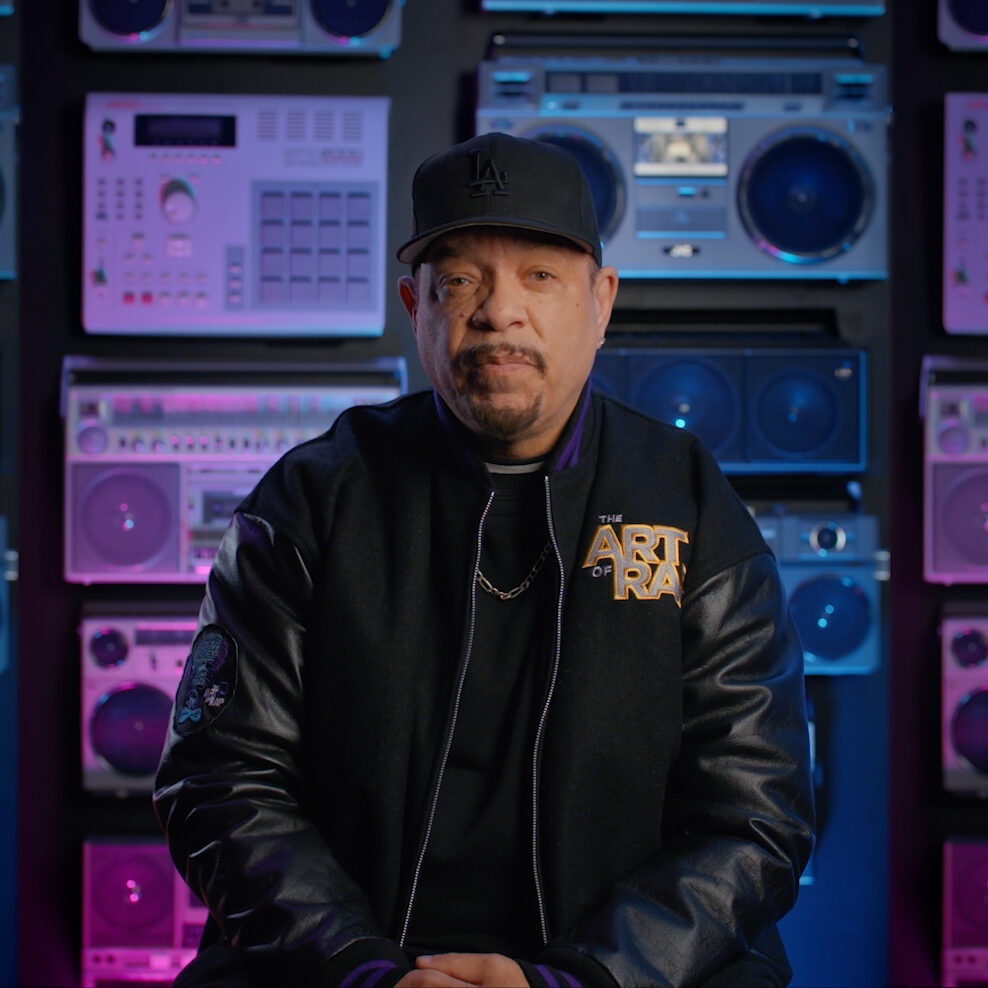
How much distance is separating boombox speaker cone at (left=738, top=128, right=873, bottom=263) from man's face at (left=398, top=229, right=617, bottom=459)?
1232 millimetres

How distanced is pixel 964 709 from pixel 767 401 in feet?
2.90

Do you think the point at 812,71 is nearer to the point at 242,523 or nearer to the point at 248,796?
the point at 242,523

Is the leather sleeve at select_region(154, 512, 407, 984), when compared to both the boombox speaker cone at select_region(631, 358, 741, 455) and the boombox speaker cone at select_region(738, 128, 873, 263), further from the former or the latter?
the boombox speaker cone at select_region(738, 128, 873, 263)

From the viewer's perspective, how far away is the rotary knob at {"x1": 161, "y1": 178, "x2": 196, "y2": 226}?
2.33m

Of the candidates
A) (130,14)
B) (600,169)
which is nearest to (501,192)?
(600,169)

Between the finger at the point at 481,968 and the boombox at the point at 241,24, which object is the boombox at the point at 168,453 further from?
the finger at the point at 481,968

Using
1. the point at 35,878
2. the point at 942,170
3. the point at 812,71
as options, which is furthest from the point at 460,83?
the point at 35,878

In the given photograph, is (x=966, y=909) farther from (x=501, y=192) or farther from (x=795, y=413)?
(x=501, y=192)

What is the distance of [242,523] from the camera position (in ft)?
4.27

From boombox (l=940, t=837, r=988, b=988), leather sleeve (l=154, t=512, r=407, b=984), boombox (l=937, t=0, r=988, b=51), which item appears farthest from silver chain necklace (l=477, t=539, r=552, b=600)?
boombox (l=937, t=0, r=988, b=51)

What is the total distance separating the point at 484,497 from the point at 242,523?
0.32 metres

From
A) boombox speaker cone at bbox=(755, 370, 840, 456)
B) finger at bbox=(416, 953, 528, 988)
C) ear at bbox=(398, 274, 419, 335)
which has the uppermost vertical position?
ear at bbox=(398, 274, 419, 335)

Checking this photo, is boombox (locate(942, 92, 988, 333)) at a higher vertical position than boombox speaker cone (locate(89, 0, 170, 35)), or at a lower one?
lower

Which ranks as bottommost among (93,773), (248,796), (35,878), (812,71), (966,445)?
(35,878)
